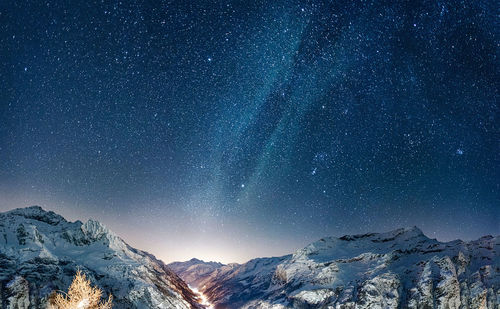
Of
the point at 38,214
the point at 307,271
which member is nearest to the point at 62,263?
the point at 38,214

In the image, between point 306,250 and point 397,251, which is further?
point 306,250

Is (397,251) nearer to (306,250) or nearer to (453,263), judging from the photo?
(453,263)

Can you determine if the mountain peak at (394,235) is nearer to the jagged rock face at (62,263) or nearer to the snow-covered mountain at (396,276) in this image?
the snow-covered mountain at (396,276)

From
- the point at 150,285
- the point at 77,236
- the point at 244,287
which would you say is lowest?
the point at 244,287

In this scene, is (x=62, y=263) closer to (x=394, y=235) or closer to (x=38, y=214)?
(x=38, y=214)

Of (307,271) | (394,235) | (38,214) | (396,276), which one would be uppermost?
(38,214)

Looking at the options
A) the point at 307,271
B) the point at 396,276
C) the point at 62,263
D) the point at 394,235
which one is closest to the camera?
the point at 62,263

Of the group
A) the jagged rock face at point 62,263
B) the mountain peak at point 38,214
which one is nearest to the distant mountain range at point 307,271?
the jagged rock face at point 62,263

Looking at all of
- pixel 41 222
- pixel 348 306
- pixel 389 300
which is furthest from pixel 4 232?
pixel 389 300
